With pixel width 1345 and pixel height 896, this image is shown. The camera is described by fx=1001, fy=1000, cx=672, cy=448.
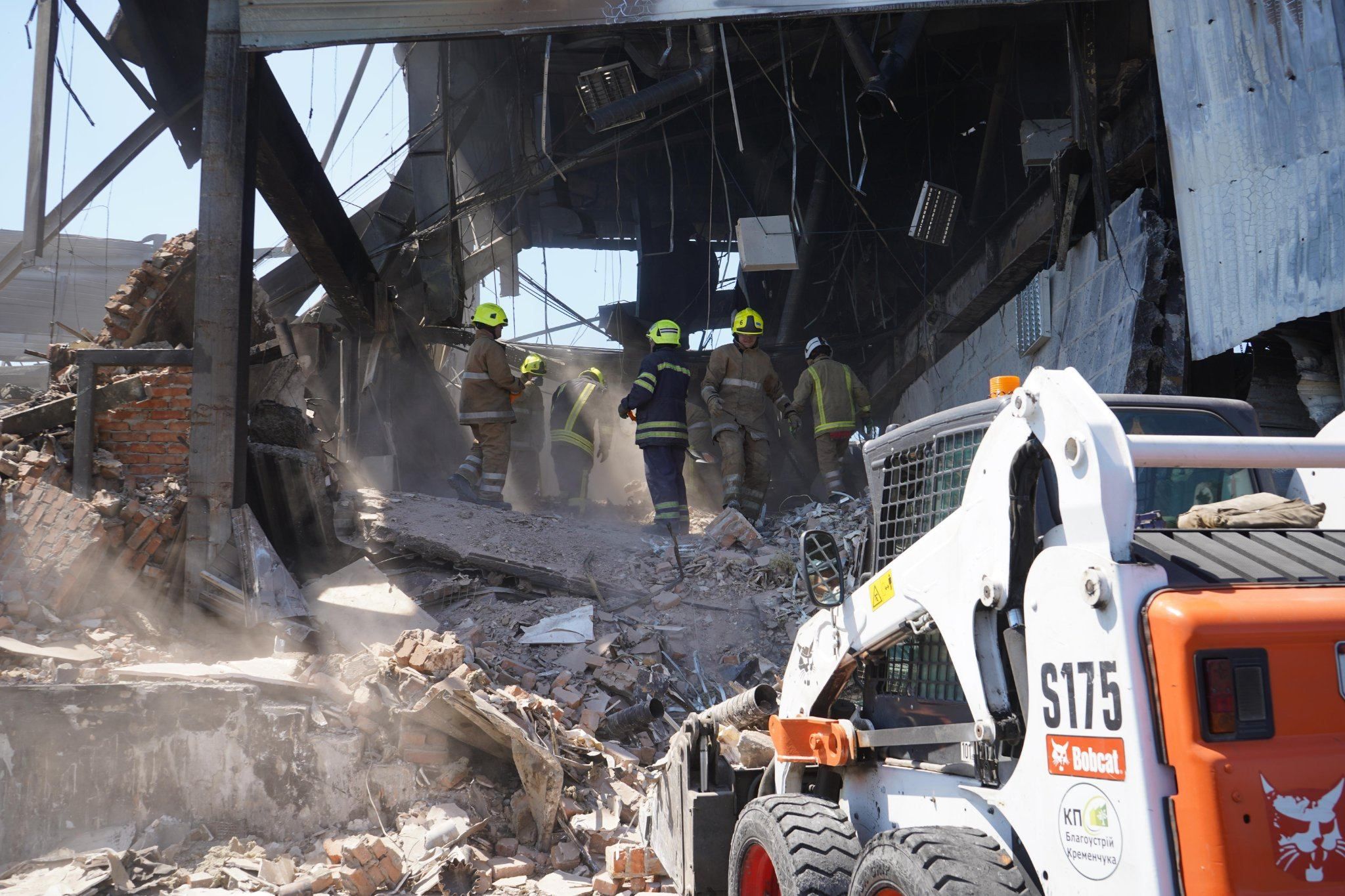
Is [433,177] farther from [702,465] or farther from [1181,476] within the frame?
[1181,476]

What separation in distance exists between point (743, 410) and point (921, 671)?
306 inches

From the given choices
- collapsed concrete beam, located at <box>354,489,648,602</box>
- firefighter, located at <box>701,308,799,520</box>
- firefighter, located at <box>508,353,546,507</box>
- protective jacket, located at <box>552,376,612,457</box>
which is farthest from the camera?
firefighter, located at <box>508,353,546,507</box>

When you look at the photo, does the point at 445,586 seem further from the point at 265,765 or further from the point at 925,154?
the point at 925,154

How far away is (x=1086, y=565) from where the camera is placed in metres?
2.01

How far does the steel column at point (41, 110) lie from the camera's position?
328 inches

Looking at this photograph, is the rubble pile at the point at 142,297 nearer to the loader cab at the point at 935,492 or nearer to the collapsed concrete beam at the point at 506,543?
the collapsed concrete beam at the point at 506,543

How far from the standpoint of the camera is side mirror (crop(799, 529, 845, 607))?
3.18 meters

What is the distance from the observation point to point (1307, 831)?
5.95ft

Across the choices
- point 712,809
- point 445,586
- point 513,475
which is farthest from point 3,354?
point 712,809

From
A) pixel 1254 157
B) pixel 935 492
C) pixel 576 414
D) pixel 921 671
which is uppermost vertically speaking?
pixel 576 414

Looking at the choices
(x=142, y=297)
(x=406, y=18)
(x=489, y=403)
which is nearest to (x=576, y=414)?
(x=489, y=403)

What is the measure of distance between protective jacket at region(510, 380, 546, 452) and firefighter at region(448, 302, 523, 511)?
8.45ft

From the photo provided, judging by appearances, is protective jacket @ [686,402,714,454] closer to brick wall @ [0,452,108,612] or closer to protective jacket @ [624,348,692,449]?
protective jacket @ [624,348,692,449]

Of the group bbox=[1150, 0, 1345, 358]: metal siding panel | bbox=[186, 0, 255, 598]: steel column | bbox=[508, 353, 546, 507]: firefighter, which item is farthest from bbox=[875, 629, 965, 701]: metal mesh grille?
bbox=[508, 353, 546, 507]: firefighter
